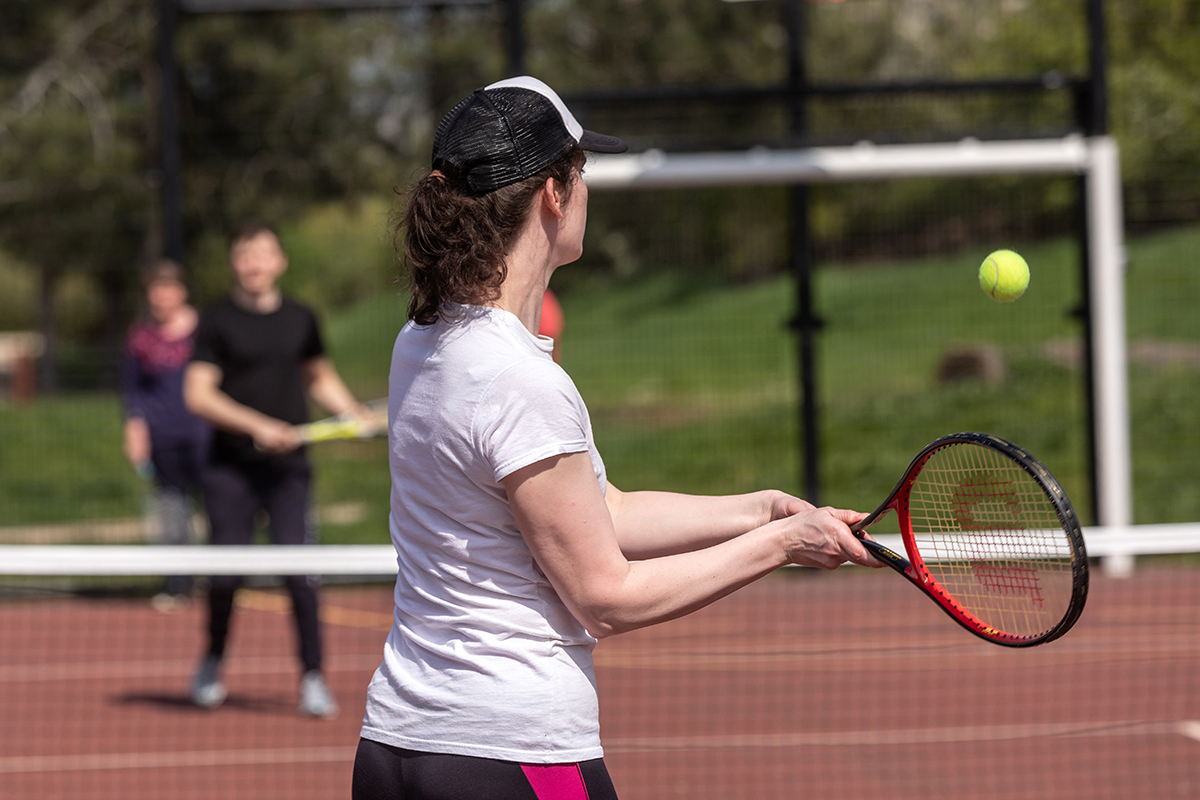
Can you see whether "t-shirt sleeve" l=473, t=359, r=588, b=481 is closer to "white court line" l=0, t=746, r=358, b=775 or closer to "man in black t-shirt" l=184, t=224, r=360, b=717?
"white court line" l=0, t=746, r=358, b=775

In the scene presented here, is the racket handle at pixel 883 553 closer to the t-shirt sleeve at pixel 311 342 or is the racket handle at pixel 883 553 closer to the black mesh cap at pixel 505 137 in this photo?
the black mesh cap at pixel 505 137

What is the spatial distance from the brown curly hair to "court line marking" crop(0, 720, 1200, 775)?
10.9ft

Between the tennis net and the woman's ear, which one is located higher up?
the woman's ear

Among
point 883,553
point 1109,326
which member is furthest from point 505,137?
point 1109,326

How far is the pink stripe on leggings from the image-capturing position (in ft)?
5.98

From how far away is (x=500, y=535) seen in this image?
183 cm

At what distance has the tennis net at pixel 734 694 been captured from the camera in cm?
450

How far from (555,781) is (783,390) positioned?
806cm

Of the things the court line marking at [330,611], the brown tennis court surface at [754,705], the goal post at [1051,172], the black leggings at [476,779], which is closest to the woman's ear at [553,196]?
the black leggings at [476,779]

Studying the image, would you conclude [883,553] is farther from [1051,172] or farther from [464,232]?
[1051,172]

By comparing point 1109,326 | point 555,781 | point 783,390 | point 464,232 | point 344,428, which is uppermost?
point 1109,326

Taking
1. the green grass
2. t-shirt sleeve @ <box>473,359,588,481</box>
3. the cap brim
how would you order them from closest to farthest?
t-shirt sleeve @ <box>473,359,588,481</box>
the cap brim
the green grass

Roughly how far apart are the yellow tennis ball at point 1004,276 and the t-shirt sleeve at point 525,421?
1.56 metres

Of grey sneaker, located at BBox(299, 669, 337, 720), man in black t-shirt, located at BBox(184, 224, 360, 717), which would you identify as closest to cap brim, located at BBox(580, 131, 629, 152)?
man in black t-shirt, located at BBox(184, 224, 360, 717)
